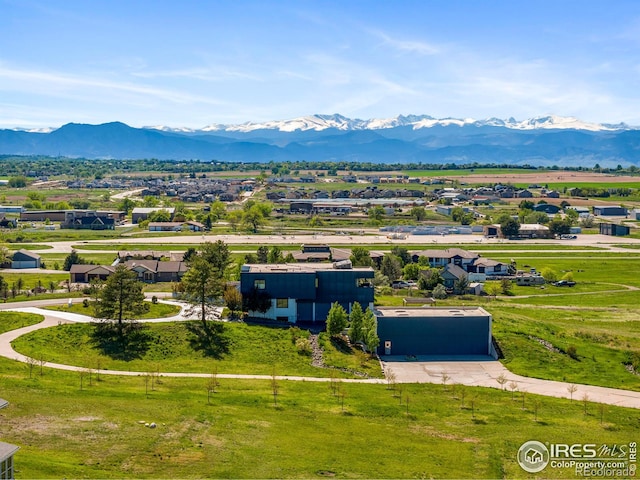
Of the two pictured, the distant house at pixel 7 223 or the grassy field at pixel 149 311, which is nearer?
the grassy field at pixel 149 311

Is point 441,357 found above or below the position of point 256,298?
below

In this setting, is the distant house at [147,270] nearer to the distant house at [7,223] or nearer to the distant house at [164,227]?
the distant house at [164,227]

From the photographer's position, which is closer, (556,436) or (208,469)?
(208,469)

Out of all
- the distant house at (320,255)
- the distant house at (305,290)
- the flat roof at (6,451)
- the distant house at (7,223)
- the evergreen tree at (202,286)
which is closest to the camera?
the flat roof at (6,451)

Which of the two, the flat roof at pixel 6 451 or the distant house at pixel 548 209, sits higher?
the distant house at pixel 548 209

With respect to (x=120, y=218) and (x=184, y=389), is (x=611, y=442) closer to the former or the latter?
(x=184, y=389)

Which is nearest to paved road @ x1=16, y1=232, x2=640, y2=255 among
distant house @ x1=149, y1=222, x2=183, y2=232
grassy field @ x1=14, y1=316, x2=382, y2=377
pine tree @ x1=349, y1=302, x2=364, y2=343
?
distant house @ x1=149, y1=222, x2=183, y2=232

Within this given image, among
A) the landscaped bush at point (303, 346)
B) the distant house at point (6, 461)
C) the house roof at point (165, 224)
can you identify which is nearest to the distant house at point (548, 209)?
the house roof at point (165, 224)

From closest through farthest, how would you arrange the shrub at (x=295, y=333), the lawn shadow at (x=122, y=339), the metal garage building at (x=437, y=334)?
the lawn shadow at (x=122, y=339)
the shrub at (x=295, y=333)
the metal garage building at (x=437, y=334)

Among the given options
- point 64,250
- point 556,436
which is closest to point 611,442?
point 556,436
